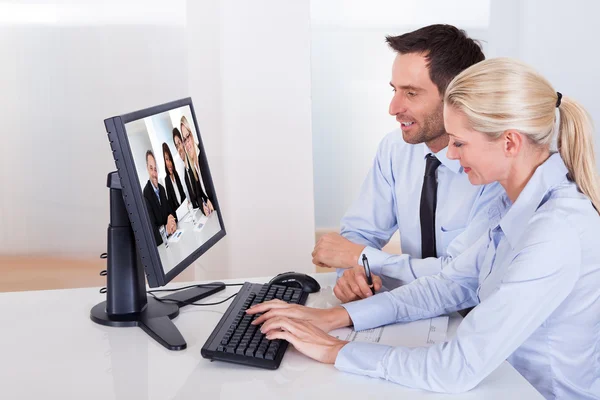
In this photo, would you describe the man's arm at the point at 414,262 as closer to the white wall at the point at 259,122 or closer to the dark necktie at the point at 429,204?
the dark necktie at the point at 429,204

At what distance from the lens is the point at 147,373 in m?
1.34

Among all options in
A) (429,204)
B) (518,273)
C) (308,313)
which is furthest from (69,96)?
(518,273)

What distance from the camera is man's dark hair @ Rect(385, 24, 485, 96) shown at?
2.11 metres

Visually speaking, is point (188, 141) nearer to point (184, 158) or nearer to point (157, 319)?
point (184, 158)

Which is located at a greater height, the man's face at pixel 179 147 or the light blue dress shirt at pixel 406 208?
the man's face at pixel 179 147

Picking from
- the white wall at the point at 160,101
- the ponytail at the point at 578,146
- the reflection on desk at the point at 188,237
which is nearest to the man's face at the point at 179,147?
the reflection on desk at the point at 188,237

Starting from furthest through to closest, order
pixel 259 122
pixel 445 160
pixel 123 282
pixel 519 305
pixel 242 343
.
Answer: pixel 259 122
pixel 445 160
pixel 123 282
pixel 242 343
pixel 519 305

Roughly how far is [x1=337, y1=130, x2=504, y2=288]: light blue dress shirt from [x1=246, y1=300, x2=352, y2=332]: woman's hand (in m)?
0.40

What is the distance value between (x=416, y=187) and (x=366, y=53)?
80.4 inches

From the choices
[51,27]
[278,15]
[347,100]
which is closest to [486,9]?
[347,100]

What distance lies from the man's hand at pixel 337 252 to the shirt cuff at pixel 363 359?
63cm

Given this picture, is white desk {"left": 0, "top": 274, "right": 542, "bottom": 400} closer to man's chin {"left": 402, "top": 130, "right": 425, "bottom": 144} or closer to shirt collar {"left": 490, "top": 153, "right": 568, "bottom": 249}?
shirt collar {"left": 490, "top": 153, "right": 568, "bottom": 249}

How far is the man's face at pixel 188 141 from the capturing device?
5.72 feet

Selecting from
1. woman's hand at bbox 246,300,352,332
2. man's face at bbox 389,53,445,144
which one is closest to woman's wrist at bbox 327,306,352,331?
woman's hand at bbox 246,300,352,332
